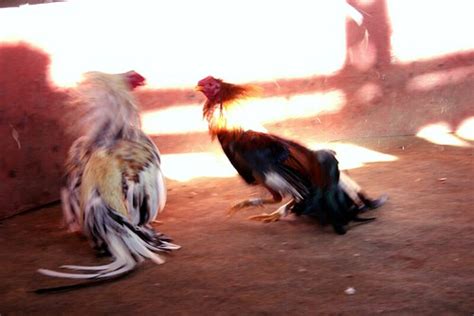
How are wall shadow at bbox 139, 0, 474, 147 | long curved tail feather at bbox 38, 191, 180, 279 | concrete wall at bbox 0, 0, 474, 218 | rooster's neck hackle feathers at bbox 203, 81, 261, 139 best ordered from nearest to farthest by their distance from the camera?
1. long curved tail feather at bbox 38, 191, 180, 279
2. rooster's neck hackle feathers at bbox 203, 81, 261, 139
3. concrete wall at bbox 0, 0, 474, 218
4. wall shadow at bbox 139, 0, 474, 147

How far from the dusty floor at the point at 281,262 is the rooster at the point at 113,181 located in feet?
0.37

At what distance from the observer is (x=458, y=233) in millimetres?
3877

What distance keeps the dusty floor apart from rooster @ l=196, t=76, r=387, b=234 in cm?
12

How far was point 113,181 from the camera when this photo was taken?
3.93 meters

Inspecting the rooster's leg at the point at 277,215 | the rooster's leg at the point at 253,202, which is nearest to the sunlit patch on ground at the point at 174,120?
the rooster's leg at the point at 253,202

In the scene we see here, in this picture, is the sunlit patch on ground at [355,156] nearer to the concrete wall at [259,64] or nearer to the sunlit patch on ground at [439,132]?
the concrete wall at [259,64]

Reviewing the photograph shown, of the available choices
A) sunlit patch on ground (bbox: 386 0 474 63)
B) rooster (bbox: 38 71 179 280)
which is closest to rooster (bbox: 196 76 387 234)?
rooster (bbox: 38 71 179 280)

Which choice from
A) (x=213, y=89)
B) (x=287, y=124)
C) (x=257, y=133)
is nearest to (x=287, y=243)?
(x=257, y=133)

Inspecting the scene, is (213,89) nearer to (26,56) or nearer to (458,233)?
(26,56)

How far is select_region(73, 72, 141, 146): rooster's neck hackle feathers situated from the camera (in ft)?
13.9

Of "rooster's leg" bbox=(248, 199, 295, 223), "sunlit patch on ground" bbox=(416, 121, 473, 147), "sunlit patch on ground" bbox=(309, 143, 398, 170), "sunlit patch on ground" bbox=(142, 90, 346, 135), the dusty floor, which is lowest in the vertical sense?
the dusty floor

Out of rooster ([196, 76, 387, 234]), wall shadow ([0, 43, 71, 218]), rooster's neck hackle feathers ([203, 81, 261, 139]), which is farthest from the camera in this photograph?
wall shadow ([0, 43, 71, 218])

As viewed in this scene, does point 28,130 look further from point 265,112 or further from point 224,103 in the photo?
point 265,112

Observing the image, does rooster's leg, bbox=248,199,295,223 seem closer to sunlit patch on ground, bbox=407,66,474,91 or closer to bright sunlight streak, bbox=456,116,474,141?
sunlit patch on ground, bbox=407,66,474,91
